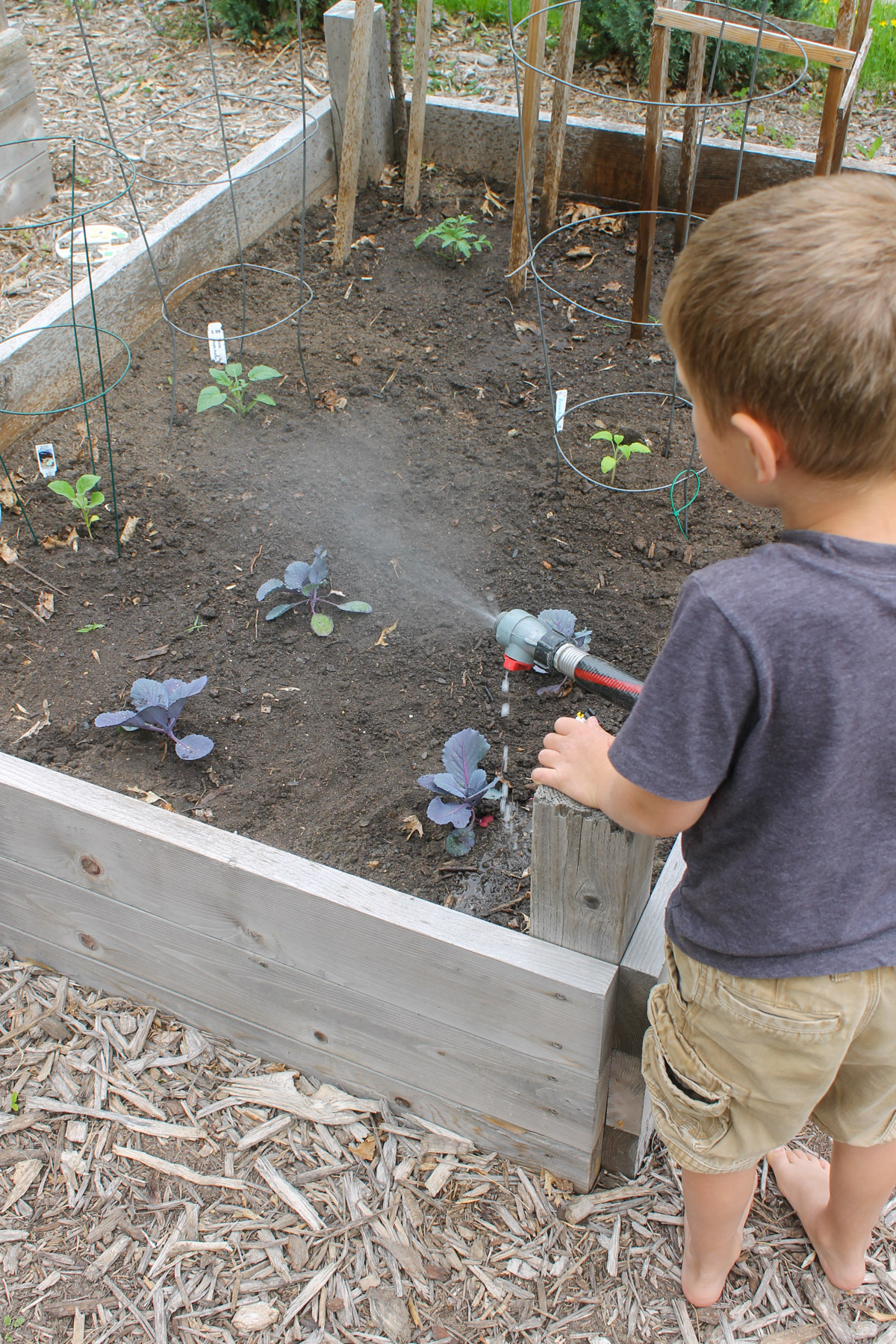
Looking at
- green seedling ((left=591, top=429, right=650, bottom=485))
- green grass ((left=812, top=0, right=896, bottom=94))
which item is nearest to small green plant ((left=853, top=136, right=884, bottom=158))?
green grass ((left=812, top=0, right=896, bottom=94))

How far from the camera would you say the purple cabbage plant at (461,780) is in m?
1.82

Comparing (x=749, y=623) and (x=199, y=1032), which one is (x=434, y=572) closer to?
(x=199, y=1032)

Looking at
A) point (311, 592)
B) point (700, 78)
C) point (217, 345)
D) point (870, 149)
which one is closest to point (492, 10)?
point (870, 149)

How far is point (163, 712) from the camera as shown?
6.73 ft

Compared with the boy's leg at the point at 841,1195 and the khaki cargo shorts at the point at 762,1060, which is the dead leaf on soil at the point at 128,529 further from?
the boy's leg at the point at 841,1195

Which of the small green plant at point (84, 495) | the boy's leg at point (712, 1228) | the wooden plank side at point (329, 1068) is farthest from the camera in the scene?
the small green plant at point (84, 495)

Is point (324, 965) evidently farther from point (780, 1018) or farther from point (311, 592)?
point (311, 592)

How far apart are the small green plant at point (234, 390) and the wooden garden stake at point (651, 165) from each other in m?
1.07

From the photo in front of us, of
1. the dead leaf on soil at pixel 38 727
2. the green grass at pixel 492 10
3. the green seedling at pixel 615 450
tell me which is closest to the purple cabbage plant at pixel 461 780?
the dead leaf on soil at pixel 38 727

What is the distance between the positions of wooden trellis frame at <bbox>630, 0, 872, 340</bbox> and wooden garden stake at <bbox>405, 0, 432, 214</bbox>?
852 mm

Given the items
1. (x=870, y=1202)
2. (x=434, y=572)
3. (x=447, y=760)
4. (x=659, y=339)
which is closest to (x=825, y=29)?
(x=659, y=339)

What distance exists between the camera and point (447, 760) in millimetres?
1830

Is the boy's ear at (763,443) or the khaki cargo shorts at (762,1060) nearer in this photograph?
the boy's ear at (763,443)

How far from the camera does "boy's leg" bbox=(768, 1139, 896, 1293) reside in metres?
1.40
